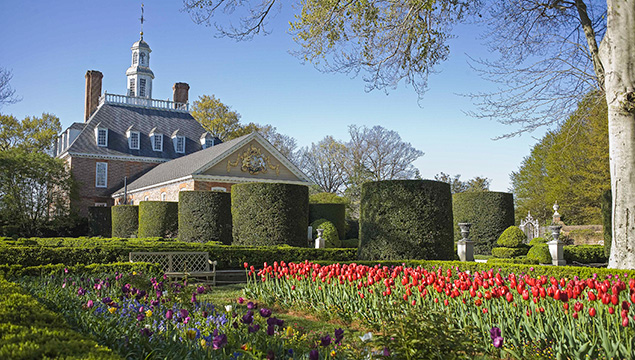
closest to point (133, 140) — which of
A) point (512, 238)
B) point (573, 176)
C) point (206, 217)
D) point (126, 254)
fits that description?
point (206, 217)

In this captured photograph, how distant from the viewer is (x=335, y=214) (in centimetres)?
2662

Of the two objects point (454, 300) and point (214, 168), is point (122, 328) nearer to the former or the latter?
point (454, 300)

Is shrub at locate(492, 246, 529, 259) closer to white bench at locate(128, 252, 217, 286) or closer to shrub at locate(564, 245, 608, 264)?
shrub at locate(564, 245, 608, 264)

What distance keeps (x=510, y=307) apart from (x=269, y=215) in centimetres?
→ 1283

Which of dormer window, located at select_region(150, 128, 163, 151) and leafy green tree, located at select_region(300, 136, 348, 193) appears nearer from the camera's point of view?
dormer window, located at select_region(150, 128, 163, 151)

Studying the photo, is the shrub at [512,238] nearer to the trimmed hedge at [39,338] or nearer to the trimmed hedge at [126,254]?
the trimmed hedge at [126,254]

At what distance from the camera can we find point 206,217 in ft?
64.8

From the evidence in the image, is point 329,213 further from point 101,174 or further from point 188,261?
point 101,174

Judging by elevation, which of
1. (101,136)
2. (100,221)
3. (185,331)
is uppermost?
(101,136)

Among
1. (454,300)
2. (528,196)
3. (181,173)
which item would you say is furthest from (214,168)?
(528,196)

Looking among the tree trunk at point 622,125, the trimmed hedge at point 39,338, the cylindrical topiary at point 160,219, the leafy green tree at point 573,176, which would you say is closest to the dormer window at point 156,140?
the cylindrical topiary at point 160,219

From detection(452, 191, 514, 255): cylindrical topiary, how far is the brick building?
39.4 ft

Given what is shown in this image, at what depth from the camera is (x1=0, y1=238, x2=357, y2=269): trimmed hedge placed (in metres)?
10.3

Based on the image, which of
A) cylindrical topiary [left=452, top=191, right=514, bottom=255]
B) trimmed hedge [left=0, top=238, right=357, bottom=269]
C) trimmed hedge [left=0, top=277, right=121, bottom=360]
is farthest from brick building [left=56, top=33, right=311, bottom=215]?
trimmed hedge [left=0, top=277, right=121, bottom=360]
